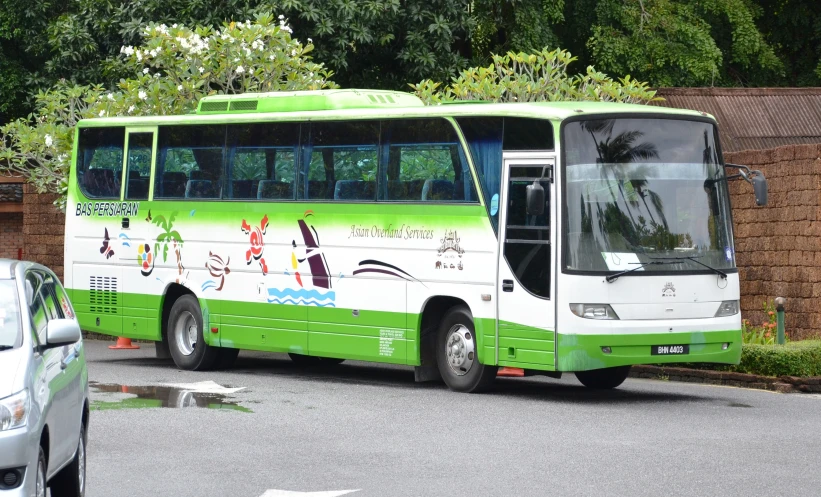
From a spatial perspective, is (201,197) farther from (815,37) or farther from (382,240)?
(815,37)

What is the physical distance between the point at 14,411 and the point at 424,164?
31.6 ft

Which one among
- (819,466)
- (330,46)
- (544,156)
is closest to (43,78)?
(330,46)

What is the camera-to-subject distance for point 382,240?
56.8 ft

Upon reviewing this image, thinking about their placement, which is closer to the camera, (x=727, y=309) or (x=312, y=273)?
(x=727, y=309)

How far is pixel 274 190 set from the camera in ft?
61.3

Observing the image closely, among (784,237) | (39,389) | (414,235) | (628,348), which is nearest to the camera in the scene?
(39,389)

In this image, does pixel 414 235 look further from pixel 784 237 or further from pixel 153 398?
pixel 784 237

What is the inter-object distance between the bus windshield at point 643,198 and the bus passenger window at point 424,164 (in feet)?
4.48

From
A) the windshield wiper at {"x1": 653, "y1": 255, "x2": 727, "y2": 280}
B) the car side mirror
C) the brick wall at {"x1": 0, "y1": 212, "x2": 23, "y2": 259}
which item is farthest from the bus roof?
the brick wall at {"x1": 0, "y1": 212, "x2": 23, "y2": 259}

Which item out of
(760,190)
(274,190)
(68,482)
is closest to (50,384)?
(68,482)

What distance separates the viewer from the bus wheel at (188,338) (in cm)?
1977

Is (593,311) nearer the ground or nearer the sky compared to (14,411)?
nearer the sky

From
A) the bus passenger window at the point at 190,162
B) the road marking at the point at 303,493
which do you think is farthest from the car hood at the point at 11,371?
the bus passenger window at the point at 190,162

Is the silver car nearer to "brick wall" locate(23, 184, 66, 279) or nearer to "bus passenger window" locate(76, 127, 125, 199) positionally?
"bus passenger window" locate(76, 127, 125, 199)
